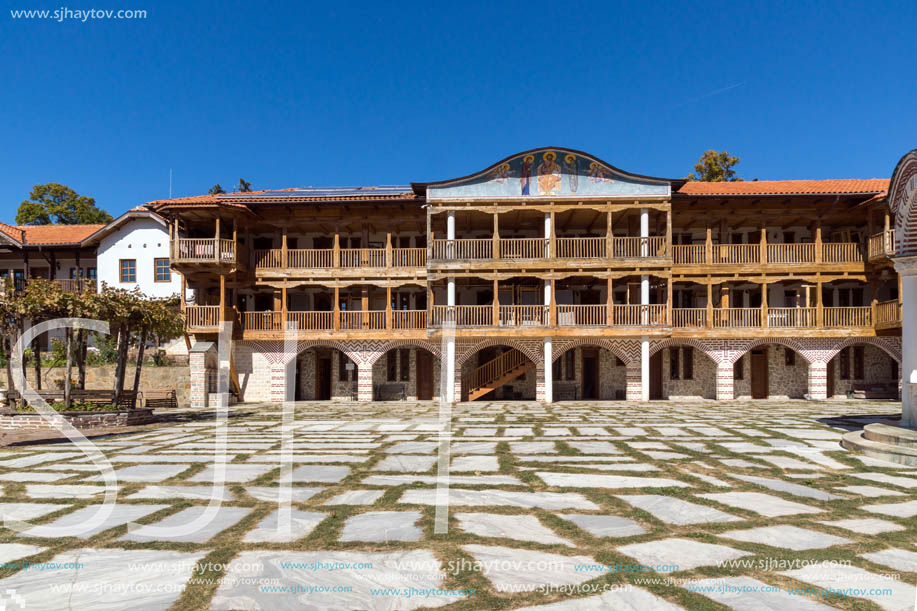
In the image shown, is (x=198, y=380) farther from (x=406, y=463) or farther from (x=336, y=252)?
(x=406, y=463)

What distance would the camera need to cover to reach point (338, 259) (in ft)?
78.6

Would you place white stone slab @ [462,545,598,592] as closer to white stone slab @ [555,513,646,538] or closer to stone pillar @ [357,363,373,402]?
white stone slab @ [555,513,646,538]

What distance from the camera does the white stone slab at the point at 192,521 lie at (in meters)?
5.00

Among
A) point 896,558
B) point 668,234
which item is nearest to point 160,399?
point 668,234

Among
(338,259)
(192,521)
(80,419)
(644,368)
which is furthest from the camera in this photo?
(338,259)

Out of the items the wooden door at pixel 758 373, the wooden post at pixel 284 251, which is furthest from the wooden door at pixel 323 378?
the wooden door at pixel 758 373

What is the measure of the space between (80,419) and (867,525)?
49.4ft

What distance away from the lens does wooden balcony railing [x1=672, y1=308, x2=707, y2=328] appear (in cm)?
2283

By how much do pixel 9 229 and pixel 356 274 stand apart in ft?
57.0

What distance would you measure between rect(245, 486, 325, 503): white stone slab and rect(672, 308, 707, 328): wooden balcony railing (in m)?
19.0

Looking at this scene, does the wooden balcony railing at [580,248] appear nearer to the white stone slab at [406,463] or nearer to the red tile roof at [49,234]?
the white stone slab at [406,463]

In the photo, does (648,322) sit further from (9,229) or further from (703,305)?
(9,229)

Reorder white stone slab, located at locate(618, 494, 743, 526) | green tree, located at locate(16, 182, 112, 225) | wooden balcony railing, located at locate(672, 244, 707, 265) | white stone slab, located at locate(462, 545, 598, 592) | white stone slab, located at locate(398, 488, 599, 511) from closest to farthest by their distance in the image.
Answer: white stone slab, located at locate(462, 545, 598, 592) → white stone slab, located at locate(618, 494, 743, 526) → white stone slab, located at locate(398, 488, 599, 511) → wooden balcony railing, located at locate(672, 244, 707, 265) → green tree, located at locate(16, 182, 112, 225)

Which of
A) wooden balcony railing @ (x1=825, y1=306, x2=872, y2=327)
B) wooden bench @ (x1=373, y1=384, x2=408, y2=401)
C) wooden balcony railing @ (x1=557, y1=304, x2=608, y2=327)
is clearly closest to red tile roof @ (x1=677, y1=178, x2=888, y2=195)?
wooden balcony railing @ (x1=825, y1=306, x2=872, y2=327)
